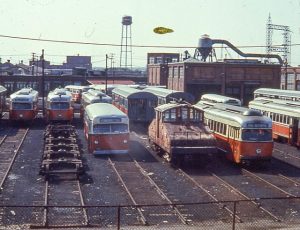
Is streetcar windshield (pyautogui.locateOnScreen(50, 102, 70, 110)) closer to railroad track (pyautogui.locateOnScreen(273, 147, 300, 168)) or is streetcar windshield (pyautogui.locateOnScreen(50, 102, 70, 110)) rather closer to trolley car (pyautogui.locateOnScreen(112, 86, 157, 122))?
trolley car (pyautogui.locateOnScreen(112, 86, 157, 122))

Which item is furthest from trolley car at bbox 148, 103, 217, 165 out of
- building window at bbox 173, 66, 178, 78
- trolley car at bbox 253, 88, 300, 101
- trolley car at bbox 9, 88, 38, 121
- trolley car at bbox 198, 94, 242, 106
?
building window at bbox 173, 66, 178, 78

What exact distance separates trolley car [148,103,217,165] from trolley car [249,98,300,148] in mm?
8628

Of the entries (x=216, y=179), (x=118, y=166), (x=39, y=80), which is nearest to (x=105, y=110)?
(x=118, y=166)

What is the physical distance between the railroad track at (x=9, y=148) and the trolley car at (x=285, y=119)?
1692 cm

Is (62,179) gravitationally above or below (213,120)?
below

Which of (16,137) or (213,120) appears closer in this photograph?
(213,120)

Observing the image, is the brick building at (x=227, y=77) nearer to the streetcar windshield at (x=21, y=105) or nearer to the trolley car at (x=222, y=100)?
the trolley car at (x=222, y=100)

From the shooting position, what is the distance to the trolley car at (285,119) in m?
32.5

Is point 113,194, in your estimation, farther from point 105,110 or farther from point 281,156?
point 281,156

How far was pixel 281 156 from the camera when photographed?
2980 cm

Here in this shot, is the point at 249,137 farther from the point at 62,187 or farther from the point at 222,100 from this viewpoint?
the point at 222,100

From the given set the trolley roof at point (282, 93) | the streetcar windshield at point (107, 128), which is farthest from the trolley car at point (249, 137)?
the trolley roof at point (282, 93)

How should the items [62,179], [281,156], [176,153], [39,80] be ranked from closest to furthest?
[62,179]
[176,153]
[281,156]
[39,80]

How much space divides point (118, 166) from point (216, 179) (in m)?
5.24
